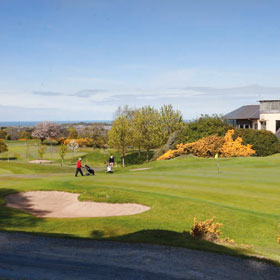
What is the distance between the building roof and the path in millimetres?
67024

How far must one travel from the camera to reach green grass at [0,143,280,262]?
12945 mm

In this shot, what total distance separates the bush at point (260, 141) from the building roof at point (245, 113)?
2694 centimetres

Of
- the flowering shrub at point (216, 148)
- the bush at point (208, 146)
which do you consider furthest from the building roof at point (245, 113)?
the bush at point (208, 146)

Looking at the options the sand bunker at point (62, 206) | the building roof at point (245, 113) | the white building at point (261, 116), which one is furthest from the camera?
the building roof at point (245, 113)

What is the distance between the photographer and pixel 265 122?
225 ft

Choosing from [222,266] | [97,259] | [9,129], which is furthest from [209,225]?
[9,129]

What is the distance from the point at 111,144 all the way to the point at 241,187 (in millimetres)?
55990

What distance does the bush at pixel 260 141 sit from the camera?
151ft

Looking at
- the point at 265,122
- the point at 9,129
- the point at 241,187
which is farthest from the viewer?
the point at 9,129

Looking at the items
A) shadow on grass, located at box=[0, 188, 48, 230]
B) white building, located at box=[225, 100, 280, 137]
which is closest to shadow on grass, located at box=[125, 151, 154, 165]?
white building, located at box=[225, 100, 280, 137]

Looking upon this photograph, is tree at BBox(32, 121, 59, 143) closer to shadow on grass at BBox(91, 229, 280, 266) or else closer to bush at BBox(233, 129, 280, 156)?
bush at BBox(233, 129, 280, 156)

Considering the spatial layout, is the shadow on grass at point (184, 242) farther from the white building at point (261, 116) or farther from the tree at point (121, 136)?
the tree at point (121, 136)

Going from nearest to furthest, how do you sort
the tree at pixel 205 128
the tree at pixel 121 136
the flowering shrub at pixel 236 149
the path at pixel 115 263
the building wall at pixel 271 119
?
1. the path at pixel 115 263
2. the flowering shrub at pixel 236 149
3. the tree at pixel 205 128
4. the building wall at pixel 271 119
5. the tree at pixel 121 136

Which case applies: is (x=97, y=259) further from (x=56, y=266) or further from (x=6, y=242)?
(x=6, y=242)
